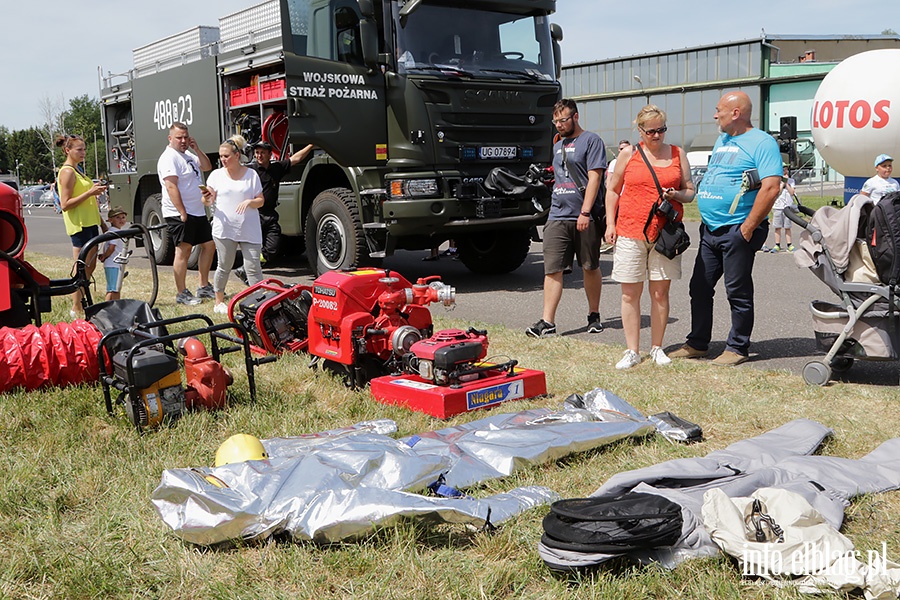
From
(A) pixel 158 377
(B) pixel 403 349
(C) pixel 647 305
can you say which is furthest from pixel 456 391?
(C) pixel 647 305

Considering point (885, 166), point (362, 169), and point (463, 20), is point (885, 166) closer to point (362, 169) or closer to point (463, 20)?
point (463, 20)

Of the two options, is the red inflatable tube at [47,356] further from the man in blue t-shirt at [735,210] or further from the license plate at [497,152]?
the license plate at [497,152]

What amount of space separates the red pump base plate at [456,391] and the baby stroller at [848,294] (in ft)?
6.20

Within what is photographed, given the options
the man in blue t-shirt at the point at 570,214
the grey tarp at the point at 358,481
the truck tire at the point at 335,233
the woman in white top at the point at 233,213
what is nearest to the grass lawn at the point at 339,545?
the grey tarp at the point at 358,481

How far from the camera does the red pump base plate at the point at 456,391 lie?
15.7ft

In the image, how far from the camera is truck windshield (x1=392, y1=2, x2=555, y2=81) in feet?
30.9

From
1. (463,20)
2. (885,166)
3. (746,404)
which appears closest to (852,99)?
(885,166)

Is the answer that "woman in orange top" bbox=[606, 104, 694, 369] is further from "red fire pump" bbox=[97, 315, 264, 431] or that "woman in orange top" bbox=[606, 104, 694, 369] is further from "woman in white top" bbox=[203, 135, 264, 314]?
"woman in white top" bbox=[203, 135, 264, 314]

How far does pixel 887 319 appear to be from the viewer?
17.2ft

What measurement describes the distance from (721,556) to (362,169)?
753 centimetres

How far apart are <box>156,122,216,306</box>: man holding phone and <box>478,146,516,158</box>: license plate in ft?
10.6

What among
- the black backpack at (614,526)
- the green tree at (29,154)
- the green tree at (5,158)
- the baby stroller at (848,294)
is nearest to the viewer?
the black backpack at (614,526)

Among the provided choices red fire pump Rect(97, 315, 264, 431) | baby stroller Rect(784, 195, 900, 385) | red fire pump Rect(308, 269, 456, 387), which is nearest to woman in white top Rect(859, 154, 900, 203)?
baby stroller Rect(784, 195, 900, 385)

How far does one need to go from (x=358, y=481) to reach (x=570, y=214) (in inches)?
182
